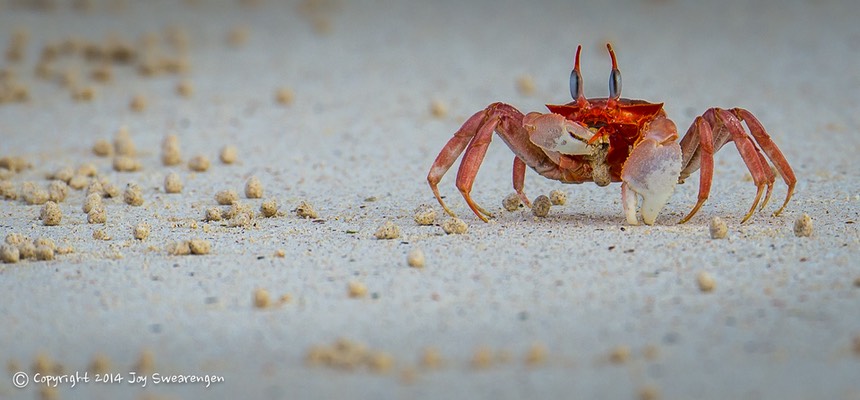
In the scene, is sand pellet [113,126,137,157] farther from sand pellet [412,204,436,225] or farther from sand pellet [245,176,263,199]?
sand pellet [412,204,436,225]

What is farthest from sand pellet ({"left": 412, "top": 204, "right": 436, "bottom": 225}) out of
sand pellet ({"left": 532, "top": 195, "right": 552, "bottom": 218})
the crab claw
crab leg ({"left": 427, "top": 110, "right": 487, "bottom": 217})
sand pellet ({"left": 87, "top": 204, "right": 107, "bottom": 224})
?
sand pellet ({"left": 87, "top": 204, "right": 107, "bottom": 224})

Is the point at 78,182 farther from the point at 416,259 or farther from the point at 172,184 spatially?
the point at 416,259

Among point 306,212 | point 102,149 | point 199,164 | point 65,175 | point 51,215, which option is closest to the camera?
point 51,215

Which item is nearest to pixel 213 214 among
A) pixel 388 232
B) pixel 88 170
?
pixel 388 232

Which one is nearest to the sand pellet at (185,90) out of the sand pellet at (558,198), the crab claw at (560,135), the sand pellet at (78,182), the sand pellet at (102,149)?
the sand pellet at (102,149)

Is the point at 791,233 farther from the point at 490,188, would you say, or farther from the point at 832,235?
the point at 490,188
